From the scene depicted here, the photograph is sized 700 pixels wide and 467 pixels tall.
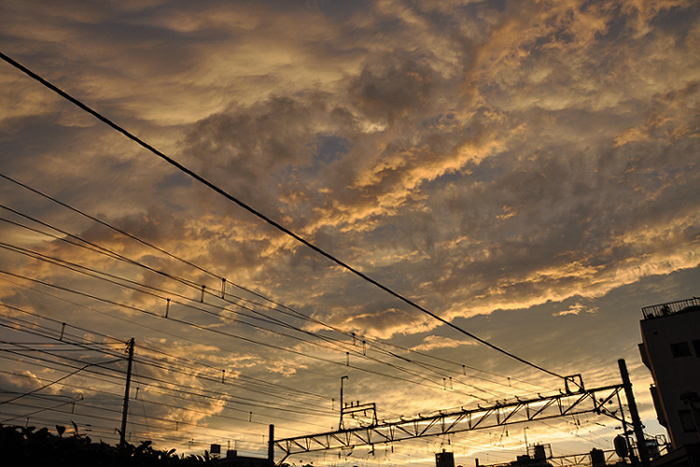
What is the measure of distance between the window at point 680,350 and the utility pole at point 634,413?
1603 centimetres

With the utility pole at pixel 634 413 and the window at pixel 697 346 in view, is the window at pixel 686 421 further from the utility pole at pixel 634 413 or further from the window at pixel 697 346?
the utility pole at pixel 634 413

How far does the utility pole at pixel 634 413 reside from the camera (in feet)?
78.0

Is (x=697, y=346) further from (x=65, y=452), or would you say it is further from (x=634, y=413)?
(x=65, y=452)

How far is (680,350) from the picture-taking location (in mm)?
39312

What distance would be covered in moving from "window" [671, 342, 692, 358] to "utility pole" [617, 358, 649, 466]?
52.6ft

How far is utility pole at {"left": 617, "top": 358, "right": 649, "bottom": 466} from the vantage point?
23781mm

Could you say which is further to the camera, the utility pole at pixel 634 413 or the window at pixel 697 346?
the window at pixel 697 346

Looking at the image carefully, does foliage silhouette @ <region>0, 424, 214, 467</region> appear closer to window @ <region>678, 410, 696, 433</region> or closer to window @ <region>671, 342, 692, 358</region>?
window @ <region>678, 410, 696, 433</region>

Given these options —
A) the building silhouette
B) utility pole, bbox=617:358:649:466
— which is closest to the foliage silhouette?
utility pole, bbox=617:358:649:466

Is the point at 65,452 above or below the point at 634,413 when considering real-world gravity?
below

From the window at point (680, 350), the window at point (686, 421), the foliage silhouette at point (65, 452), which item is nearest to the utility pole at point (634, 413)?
the window at point (686, 421)

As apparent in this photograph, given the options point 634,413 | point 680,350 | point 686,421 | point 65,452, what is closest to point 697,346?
point 680,350

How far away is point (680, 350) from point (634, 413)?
17.4 m

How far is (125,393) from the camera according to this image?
34.3 m
